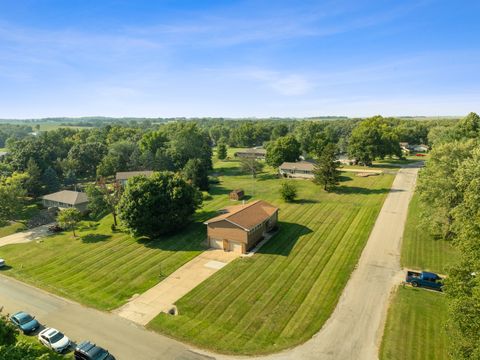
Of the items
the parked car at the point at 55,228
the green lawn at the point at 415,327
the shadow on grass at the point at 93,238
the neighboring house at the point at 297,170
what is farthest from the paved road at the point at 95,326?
the neighboring house at the point at 297,170

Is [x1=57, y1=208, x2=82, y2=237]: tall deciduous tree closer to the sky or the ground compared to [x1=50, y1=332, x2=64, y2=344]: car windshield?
closer to the sky

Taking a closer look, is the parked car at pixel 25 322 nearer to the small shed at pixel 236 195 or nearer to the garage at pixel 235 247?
the garage at pixel 235 247

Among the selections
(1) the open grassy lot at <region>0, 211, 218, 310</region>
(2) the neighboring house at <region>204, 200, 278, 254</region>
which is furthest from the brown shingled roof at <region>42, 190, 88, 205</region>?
(2) the neighboring house at <region>204, 200, 278, 254</region>

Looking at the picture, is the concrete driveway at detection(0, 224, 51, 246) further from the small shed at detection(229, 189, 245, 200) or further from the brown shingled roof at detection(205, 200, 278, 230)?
the small shed at detection(229, 189, 245, 200)

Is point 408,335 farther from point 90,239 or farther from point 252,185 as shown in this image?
point 252,185

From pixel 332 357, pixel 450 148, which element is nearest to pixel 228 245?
pixel 332 357

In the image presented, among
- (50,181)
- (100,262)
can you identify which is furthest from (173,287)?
(50,181)
